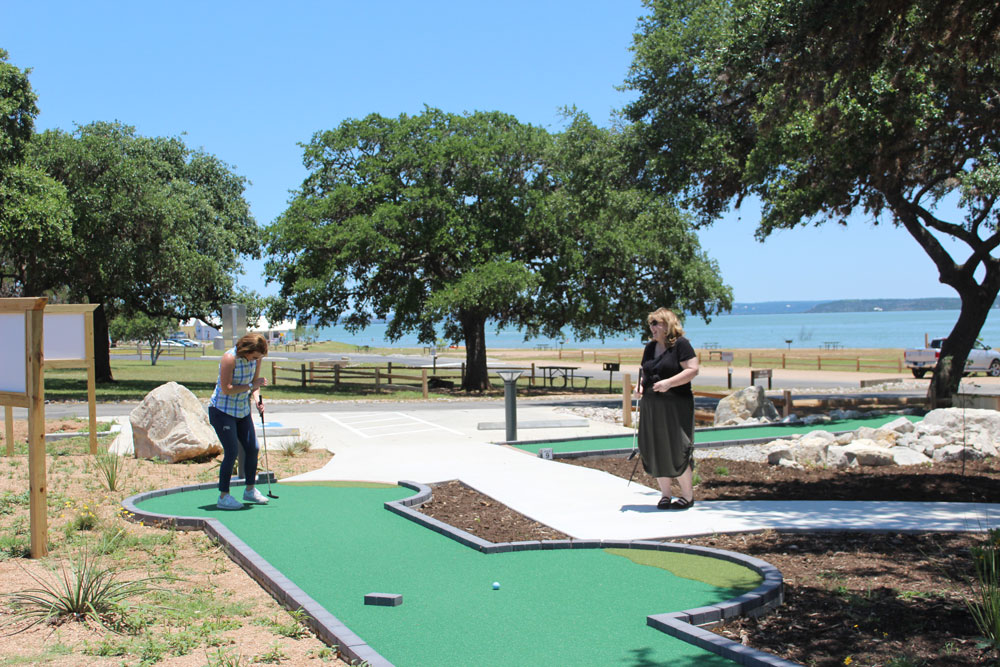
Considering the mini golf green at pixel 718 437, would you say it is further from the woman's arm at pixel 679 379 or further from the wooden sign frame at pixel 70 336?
the wooden sign frame at pixel 70 336

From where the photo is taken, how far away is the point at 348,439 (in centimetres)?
1509

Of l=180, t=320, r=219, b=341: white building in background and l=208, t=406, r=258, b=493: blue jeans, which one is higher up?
l=180, t=320, r=219, b=341: white building in background

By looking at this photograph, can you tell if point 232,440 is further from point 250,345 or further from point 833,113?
point 833,113

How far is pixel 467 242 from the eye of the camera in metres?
28.4

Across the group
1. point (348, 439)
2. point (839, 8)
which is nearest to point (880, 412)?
point (348, 439)

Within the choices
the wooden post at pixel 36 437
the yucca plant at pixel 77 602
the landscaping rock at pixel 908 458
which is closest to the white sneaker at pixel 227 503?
the wooden post at pixel 36 437

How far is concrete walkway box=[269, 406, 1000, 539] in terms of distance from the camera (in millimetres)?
7391

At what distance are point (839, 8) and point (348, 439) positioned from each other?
10.0m

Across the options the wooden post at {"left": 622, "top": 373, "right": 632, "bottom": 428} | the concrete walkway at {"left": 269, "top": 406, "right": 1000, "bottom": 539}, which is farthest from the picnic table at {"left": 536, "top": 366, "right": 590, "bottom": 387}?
the concrete walkway at {"left": 269, "top": 406, "right": 1000, "bottom": 539}

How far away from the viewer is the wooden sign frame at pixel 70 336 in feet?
37.7

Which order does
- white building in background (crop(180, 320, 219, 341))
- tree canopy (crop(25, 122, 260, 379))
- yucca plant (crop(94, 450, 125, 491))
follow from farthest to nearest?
white building in background (crop(180, 320, 219, 341))
tree canopy (crop(25, 122, 260, 379))
yucca plant (crop(94, 450, 125, 491))

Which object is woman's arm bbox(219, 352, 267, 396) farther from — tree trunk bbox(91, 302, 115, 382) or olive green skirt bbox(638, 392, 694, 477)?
tree trunk bbox(91, 302, 115, 382)

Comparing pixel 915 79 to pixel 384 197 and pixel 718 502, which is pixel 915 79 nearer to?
pixel 718 502

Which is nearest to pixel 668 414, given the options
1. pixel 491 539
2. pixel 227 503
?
pixel 491 539
